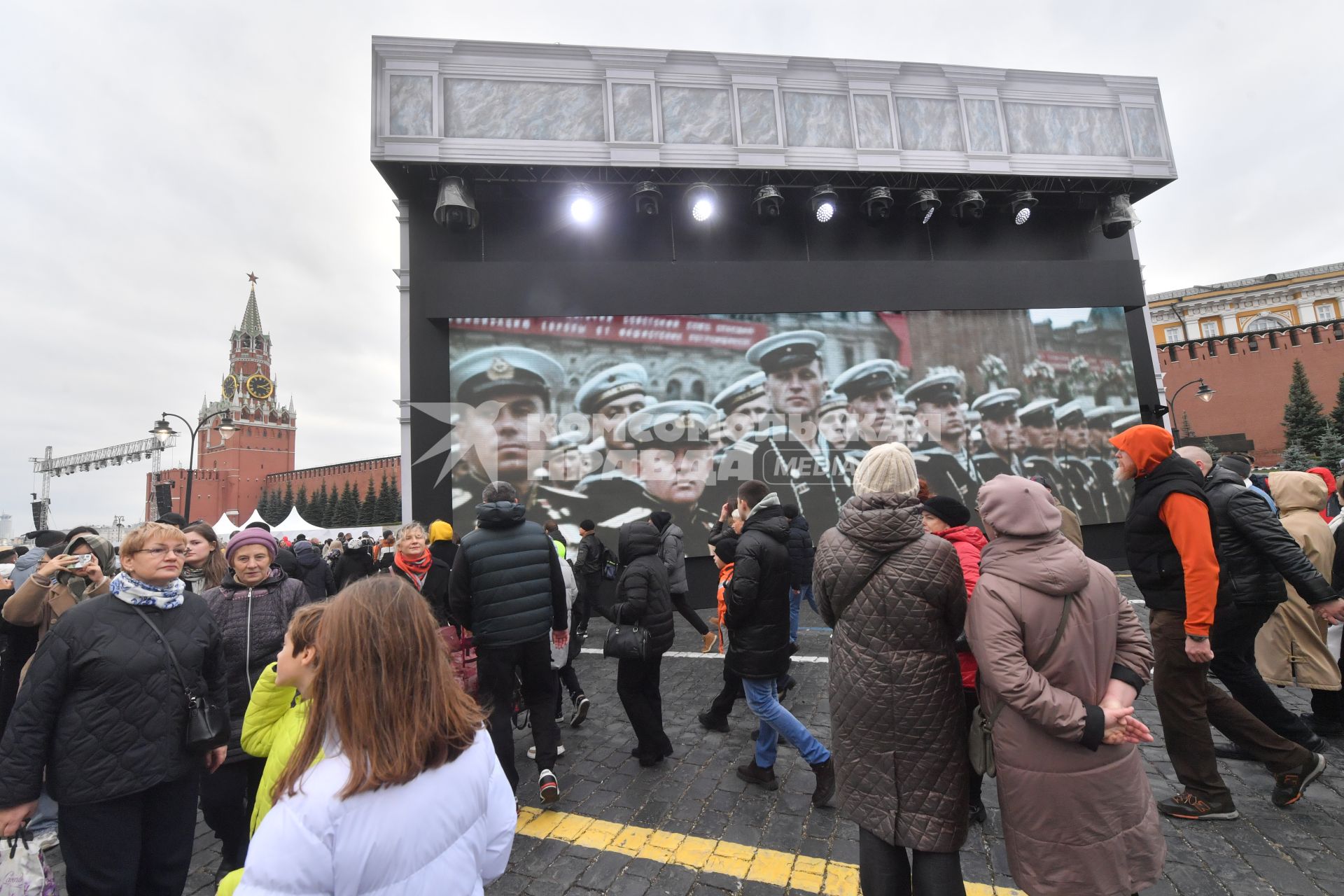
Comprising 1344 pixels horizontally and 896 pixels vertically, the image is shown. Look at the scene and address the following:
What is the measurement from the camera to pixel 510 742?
321 centimetres

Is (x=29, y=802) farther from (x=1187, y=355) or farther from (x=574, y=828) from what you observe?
(x=1187, y=355)

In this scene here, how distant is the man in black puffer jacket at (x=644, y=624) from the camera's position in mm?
3559

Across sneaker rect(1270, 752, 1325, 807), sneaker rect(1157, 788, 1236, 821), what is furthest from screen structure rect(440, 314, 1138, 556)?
sneaker rect(1157, 788, 1236, 821)

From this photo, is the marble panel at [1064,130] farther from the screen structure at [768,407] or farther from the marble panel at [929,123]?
the screen structure at [768,407]

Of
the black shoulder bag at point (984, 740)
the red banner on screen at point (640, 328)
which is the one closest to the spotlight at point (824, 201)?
the red banner on screen at point (640, 328)

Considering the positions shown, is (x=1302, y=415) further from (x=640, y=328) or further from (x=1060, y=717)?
(x=1060, y=717)

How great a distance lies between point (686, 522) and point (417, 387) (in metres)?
5.26

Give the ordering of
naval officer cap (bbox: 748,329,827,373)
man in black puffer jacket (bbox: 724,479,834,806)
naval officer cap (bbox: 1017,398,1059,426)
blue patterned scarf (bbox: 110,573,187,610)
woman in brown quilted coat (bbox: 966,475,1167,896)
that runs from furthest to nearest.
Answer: naval officer cap (bbox: 1017,398,1059,426) → naval officer cap (bbox: 748,329,827,373) → man in black puffer jacket (bbox: 724,479,834,806) → blue patterned scarf (bbox: 110,573,187,610) → woman in brown quilted coat (bbox: 966,475,1167,896)

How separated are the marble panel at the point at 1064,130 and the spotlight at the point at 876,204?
10.1 feet

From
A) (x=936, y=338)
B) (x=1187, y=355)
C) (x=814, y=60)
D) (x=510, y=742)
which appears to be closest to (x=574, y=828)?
(x=510, y=742)

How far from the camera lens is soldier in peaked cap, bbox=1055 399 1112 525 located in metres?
11.1

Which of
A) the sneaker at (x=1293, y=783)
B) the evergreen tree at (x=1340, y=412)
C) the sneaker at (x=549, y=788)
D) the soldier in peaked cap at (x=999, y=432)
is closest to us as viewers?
the sneaker at (x=1293, y=783)

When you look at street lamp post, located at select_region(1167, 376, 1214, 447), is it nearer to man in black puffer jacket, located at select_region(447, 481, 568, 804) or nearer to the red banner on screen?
the red banner on screen

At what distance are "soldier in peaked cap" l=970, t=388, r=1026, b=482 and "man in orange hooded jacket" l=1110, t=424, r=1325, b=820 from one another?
28.3 feet
